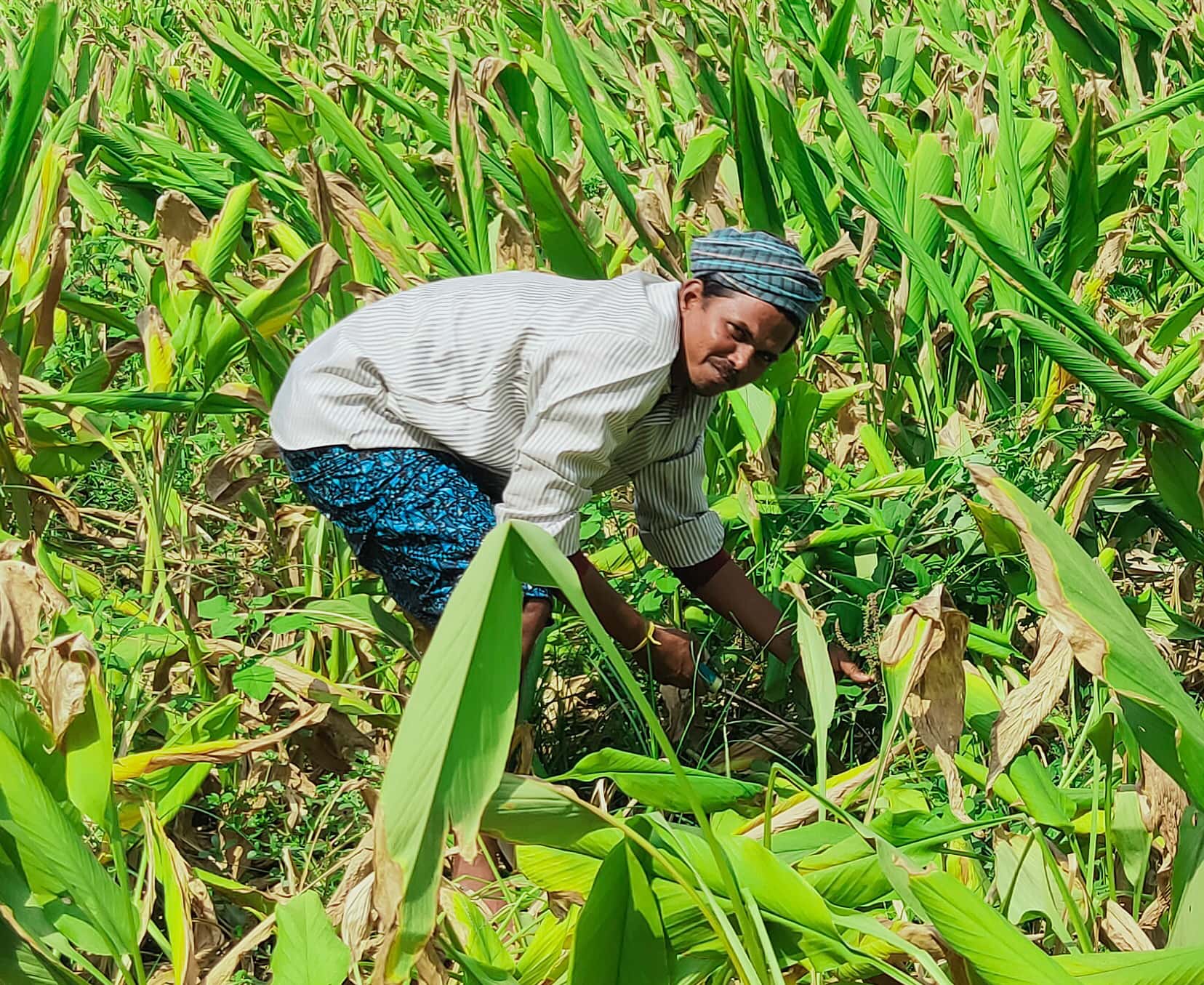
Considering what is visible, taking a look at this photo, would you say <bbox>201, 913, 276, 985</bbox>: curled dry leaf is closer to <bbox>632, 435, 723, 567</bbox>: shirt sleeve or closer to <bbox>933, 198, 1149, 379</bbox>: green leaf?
<bbox>632, 435, 723, 567</bbox>: shirt sleeve

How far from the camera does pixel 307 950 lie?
834 millimetres

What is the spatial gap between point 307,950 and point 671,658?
0.69 m

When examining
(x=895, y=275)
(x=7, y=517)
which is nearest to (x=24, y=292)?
(x=7, y=517)

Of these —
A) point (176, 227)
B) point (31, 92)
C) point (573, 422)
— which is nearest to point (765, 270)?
point (573, 422)

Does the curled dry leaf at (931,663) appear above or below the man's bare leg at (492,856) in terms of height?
above

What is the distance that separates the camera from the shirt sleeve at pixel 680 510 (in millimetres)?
1453

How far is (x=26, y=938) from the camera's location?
0.86 m

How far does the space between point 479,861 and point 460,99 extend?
0.93 metres

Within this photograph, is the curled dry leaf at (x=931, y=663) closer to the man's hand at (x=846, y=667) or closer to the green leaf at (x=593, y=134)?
the man's hand at (x=846, y=667)

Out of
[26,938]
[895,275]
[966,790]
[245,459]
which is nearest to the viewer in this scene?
[26,938]

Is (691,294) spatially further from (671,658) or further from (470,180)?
(470,180)

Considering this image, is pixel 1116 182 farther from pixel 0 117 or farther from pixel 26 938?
pixel 0 117

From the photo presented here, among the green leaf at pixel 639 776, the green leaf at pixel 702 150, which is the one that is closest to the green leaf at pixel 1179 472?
the green leaf at pixel 639 776

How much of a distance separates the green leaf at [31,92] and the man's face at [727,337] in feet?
2.57
